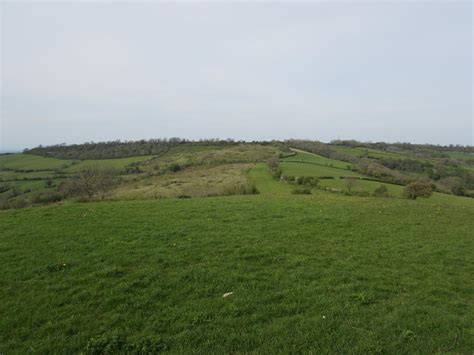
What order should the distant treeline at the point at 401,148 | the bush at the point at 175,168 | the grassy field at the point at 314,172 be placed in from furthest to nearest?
the distant treeline at the point at 401,148, the bush at the point at 175,168, the grassy field at the point at 314,172

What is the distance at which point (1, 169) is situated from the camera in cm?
7256

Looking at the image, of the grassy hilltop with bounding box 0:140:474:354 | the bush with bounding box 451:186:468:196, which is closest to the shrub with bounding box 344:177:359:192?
the bush with bounding box 451:186:468:196

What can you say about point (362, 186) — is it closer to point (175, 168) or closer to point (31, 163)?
point (175, 168)

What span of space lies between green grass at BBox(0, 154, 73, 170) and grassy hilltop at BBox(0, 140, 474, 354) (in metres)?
71.8

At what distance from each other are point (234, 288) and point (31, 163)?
94029 millimetres

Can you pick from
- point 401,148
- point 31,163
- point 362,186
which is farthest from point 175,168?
point 401,148

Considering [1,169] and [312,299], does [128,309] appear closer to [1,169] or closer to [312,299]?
[312,299]

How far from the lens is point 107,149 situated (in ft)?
324

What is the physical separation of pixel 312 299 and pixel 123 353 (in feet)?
13.8

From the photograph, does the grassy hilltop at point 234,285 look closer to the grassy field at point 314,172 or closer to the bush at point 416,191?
the bush at point 416,191

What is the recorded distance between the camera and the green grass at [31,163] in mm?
73125

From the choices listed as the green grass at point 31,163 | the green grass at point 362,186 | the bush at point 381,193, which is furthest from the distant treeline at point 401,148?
the green grass at point 31,163

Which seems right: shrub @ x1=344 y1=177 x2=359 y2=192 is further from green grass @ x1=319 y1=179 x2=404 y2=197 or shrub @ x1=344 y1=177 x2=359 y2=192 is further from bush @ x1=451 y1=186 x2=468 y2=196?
bush @ x1=451 y1=186 x2=468 y2=196

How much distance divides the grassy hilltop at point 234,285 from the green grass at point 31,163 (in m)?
71.8
